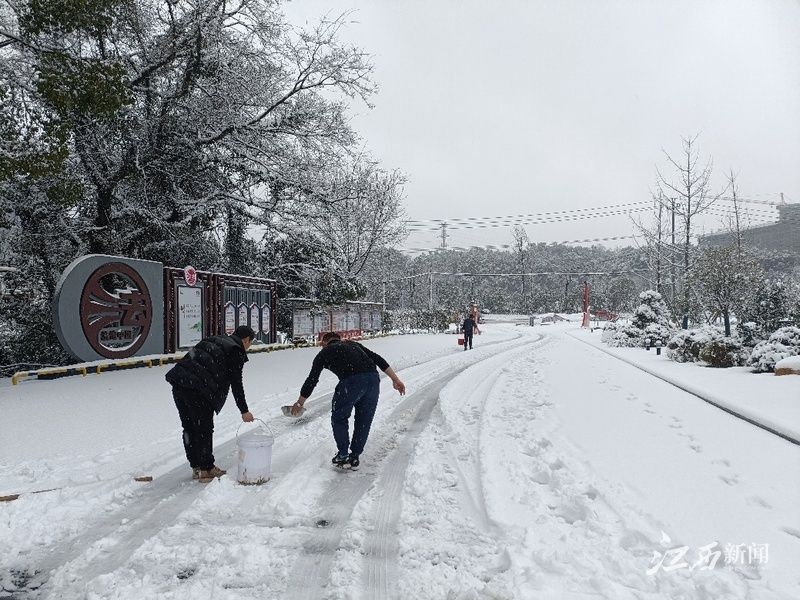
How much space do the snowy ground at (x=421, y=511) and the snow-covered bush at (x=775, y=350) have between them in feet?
16.0

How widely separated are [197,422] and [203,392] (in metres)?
0.32

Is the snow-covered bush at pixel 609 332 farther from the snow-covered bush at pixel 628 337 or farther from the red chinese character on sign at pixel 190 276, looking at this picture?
the red chinese character on sign at pixel 190 276

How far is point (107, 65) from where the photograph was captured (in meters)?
10.4

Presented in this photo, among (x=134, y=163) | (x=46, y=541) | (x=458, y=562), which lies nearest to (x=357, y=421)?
(x=458, y=562)

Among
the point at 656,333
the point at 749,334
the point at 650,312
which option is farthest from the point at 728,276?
the point at 650,312

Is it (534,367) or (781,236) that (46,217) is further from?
(781,236)

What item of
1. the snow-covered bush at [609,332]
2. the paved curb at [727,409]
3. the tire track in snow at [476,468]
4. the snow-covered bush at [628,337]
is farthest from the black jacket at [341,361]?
the snow-covered bush at [609,332]

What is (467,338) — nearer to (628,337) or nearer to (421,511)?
(628,337)

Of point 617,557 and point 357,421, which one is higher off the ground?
point 357,421

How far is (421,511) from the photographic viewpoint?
426cm

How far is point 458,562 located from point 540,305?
88814 millimetres

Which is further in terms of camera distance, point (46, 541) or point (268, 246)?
point (268, 246)

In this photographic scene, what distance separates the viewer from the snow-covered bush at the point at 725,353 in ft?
43.3

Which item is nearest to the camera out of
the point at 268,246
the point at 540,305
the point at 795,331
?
the point at 795,331
